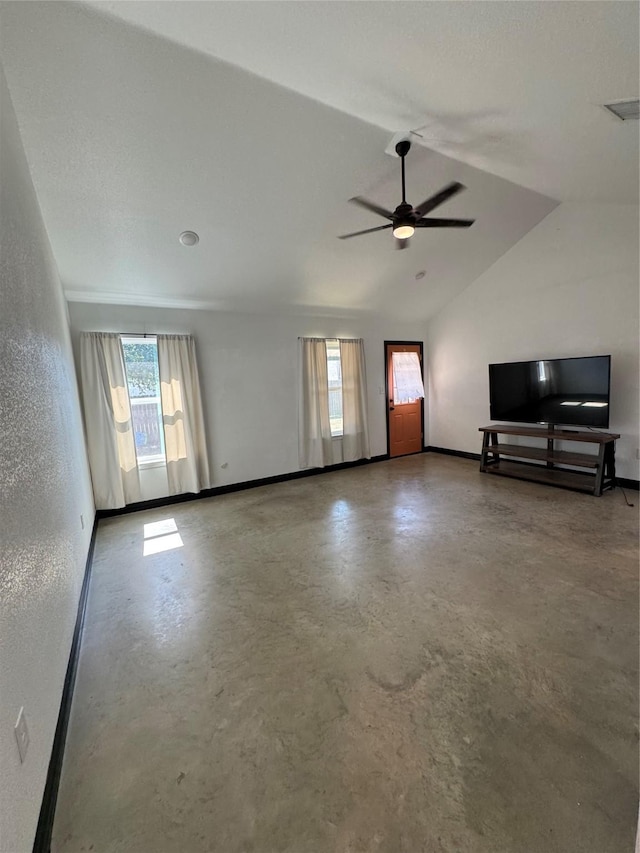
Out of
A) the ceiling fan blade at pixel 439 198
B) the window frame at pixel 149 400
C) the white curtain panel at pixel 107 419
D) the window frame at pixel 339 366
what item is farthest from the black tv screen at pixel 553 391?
the white curtain panel at pixel 107 419

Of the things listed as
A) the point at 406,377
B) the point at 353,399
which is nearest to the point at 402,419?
the point at 406,377

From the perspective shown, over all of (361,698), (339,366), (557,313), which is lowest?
(361,698)

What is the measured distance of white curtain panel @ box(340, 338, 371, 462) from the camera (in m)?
5.66

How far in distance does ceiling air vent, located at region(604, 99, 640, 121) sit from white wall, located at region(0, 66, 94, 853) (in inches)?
124

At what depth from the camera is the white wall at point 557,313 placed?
408 centimetres

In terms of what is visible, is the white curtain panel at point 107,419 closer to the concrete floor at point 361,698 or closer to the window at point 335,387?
the concrete floor at point 361,698

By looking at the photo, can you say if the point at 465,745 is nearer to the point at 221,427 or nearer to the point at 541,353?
the point at 221,427

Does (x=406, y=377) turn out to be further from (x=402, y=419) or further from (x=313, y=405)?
(x=313, y=405)

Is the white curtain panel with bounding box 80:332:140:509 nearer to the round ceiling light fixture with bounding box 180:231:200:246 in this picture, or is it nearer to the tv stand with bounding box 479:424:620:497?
the round ceiling light fixture with bounding box 180:231:200:246

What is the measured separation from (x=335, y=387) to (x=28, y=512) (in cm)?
465

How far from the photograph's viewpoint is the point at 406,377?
21.1 feet

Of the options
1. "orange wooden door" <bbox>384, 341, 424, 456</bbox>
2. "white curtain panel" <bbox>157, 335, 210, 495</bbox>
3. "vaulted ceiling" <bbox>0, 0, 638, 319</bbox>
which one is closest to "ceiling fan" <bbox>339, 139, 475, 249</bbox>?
"vaulted ceiling" <bbox>0, 0, 638, 319</bbox>

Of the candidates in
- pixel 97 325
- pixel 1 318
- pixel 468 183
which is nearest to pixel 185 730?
pixel 1 318

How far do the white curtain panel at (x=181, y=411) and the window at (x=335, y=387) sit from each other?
2111 millimetres
